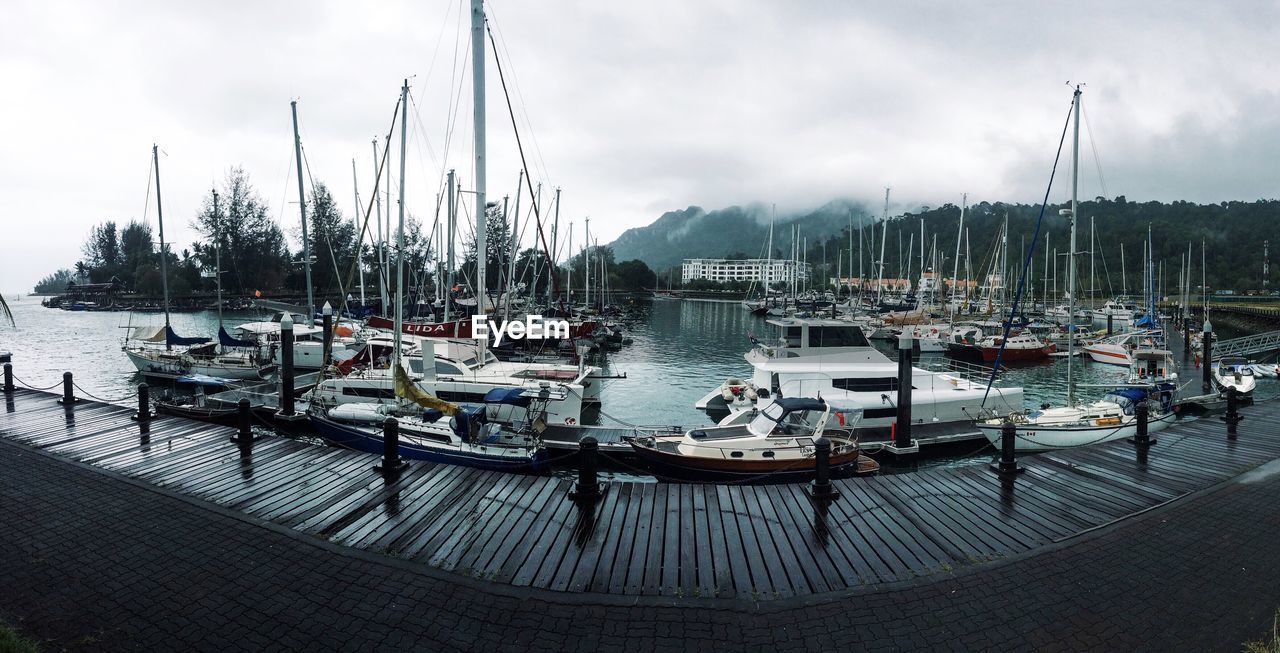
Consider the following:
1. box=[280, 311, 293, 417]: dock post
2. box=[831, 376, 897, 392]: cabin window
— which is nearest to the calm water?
box=[831, 376, 897, 392]: cabin window

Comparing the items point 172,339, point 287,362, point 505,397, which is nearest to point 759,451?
point 505,397

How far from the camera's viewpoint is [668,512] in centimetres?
782

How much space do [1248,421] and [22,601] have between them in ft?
69.2

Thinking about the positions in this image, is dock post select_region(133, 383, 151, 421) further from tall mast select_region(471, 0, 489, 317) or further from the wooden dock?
tall mast select_region(471, 0, 489, 317)

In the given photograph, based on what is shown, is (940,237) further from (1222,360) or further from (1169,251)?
(1222,360)

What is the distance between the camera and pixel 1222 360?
96.3 ft

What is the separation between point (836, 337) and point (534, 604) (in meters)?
19.4

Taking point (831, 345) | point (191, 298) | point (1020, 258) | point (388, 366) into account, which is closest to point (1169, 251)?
point (1020, 258)

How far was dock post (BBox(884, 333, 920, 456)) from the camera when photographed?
13.6m

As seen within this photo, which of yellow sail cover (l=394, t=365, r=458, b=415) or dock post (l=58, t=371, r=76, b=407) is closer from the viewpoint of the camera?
dock post (l=58, t=371, r=76, b=407)

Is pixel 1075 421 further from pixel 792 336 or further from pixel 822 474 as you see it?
pixel 822 474

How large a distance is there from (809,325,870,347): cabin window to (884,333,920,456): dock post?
8.65 meters

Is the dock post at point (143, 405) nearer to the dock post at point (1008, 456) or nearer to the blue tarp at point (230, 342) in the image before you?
the dock post at point (1008, 456)

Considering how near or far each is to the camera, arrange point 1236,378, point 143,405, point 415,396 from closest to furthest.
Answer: point 143,405, point 415,396, point 1236,378
